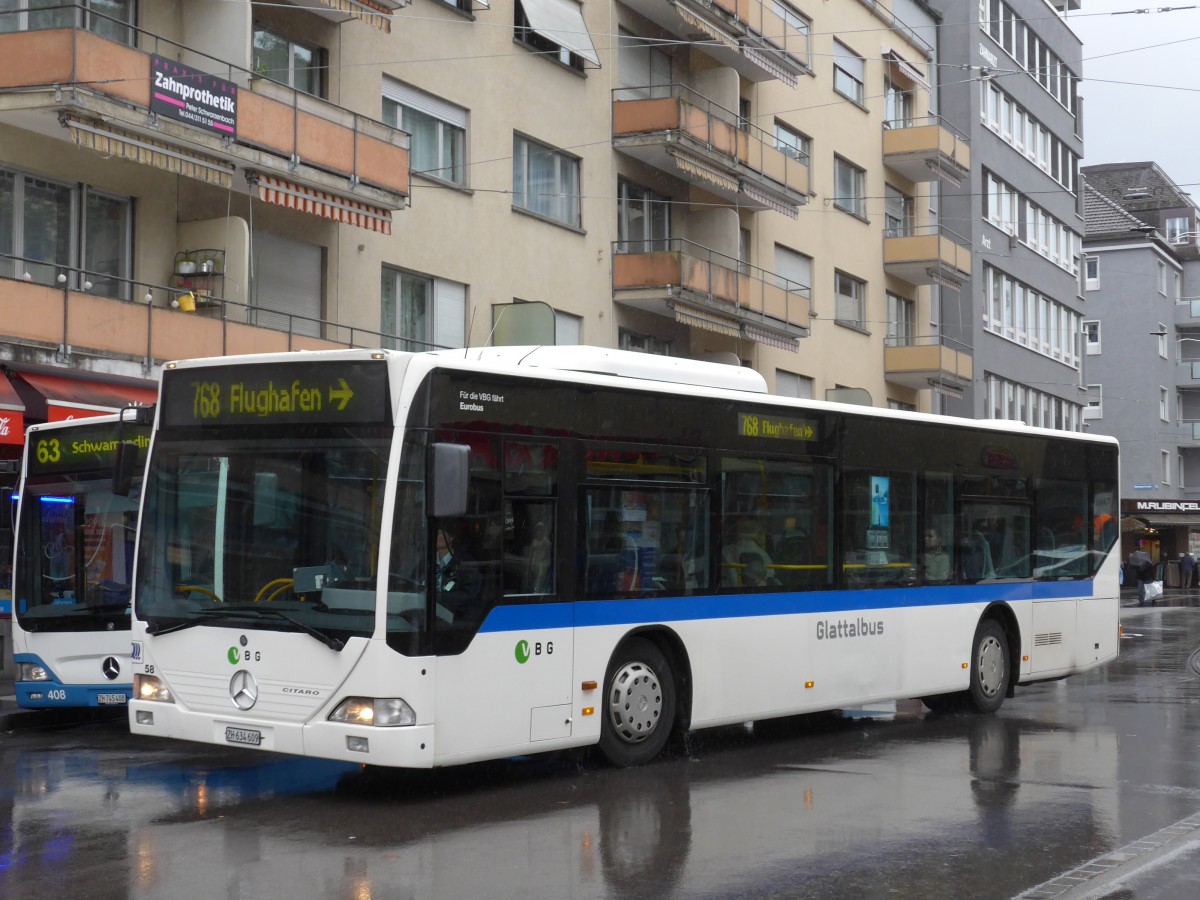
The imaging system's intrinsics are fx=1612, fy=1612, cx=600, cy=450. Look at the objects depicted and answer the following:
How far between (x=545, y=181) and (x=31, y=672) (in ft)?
53.5

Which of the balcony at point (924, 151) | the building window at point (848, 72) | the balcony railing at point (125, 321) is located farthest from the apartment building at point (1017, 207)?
the balcony railing at point (125, 321)

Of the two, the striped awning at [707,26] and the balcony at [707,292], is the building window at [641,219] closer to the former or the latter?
the balcony at [707,292]

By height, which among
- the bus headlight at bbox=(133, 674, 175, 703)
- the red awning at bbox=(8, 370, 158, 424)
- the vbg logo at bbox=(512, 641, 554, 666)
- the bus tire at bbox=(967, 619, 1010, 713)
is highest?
the red awning at bbox=(8, 370, 158, 424)

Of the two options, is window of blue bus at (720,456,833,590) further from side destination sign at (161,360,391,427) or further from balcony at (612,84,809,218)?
balcony at (612,84,809,218)

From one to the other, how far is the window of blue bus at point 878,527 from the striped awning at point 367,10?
39.4 feet

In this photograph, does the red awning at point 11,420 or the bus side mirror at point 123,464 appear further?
the red awning at point 11,420

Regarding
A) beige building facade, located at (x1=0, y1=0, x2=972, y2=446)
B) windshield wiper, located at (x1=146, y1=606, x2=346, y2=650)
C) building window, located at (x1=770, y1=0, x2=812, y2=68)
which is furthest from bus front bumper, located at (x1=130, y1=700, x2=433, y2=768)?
building window, located at (x1=770, y1=0, x2=812, y2=68)

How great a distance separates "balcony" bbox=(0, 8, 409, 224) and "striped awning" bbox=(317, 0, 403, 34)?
142 centimetres

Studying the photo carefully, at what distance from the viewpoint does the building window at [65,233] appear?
19.3 m

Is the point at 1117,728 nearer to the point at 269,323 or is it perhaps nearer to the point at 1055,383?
the point at 269,323

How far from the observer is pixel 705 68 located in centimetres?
3419

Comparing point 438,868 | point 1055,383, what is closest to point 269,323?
point 438,868

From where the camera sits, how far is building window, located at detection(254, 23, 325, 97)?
22484 millimetres

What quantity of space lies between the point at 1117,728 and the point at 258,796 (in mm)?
8186
